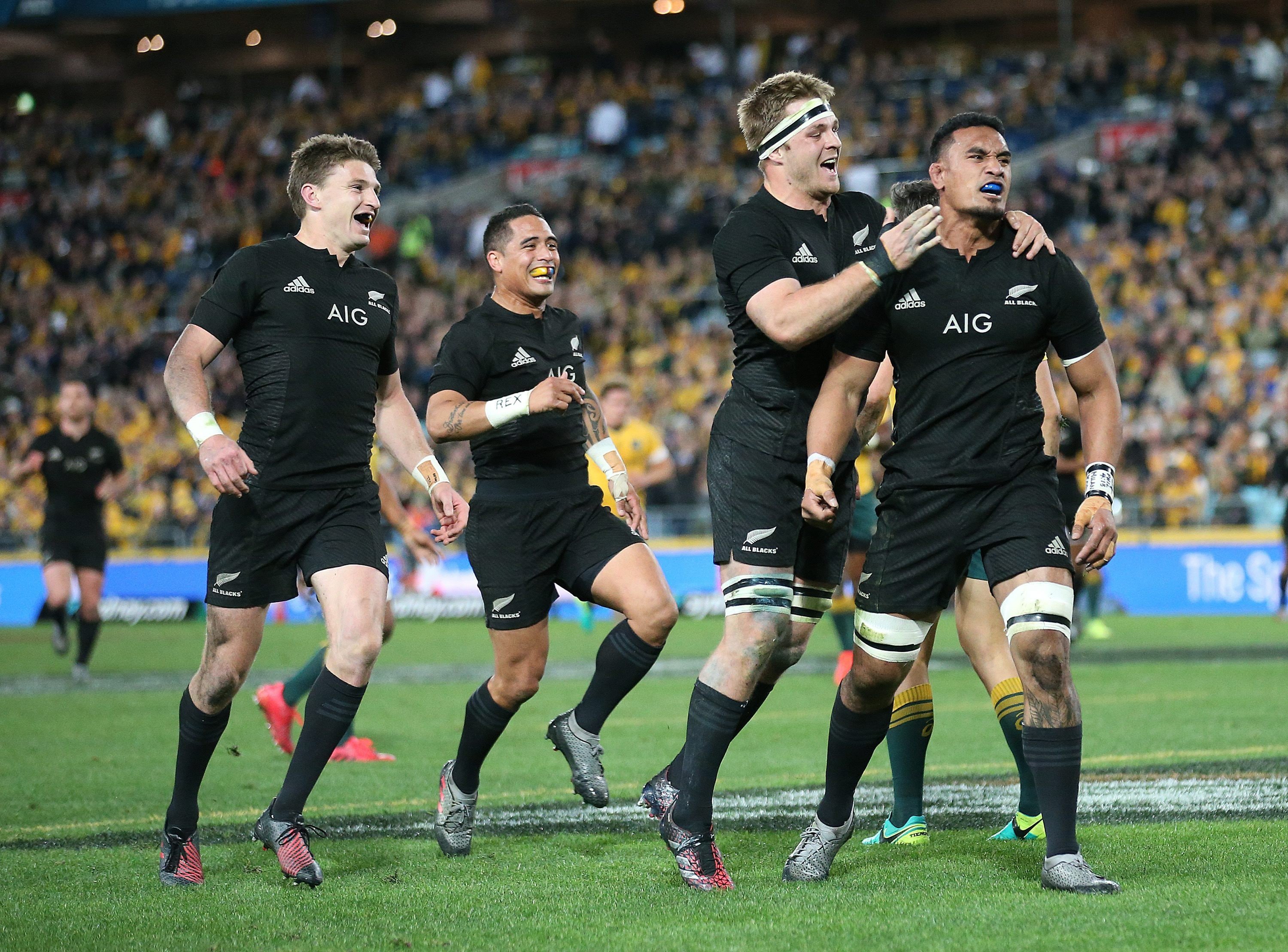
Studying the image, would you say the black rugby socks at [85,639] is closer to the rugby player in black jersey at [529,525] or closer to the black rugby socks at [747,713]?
the rugby player in black jersey at [529,525]

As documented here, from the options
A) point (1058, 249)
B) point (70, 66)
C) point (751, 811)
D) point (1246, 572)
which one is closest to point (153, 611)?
point (1246, 572)

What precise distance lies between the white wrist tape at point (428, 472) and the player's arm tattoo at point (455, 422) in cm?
12

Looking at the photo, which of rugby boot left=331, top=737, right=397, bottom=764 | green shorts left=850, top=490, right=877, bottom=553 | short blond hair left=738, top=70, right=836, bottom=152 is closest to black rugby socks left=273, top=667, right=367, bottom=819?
short blond hair left=738, top=70, right=836, bottom=152

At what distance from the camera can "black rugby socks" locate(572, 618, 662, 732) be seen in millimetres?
6414

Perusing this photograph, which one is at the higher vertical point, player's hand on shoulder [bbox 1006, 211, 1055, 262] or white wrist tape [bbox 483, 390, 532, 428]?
player's hand on shoulder [bbox 1006, 211, 1055, 262]

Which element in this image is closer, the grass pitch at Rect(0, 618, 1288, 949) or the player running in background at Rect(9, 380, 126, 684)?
the grass pitch at Rect(0, 618, 1288, 949)

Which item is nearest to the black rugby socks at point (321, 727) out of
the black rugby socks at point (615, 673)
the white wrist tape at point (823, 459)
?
the black rugby socks at point (615, 673)

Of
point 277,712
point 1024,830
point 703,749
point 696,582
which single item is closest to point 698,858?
point 703,749

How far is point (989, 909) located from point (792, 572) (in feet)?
4.48

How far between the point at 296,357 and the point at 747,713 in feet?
7.08

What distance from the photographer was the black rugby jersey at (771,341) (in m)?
5.45

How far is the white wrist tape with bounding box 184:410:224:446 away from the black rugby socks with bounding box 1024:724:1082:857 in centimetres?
300

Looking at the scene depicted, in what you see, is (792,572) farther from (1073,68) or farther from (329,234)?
(1073,68)

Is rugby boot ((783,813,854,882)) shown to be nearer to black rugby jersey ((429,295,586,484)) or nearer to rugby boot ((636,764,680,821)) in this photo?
rugby boot ((636,764,680,821))
